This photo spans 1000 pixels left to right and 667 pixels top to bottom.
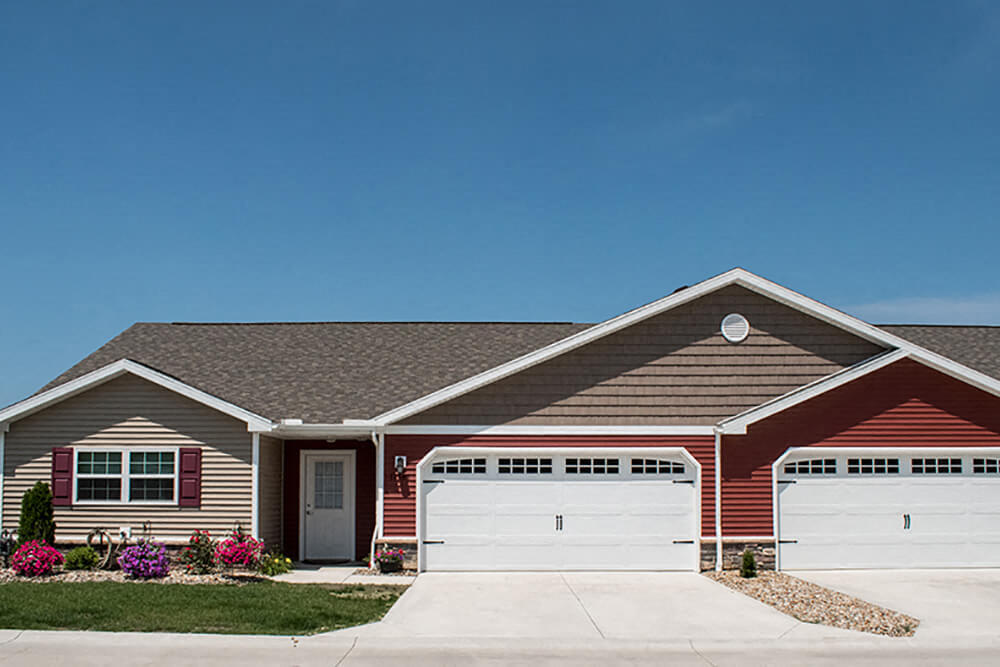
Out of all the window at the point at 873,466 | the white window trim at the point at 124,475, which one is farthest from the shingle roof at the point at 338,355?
the window at the point at 873,466

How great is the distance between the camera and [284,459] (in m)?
18.4

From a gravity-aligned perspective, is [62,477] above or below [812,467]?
below

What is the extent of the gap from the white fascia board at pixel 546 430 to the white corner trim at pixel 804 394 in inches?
18.2

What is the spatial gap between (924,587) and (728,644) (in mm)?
5822

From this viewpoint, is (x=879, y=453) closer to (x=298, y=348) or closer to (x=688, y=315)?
(x=688, y=315)

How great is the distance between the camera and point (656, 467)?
55.1 ft

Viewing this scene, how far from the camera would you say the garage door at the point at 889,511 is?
16500mm

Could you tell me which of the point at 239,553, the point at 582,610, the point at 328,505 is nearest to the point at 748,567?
the point at 582,610

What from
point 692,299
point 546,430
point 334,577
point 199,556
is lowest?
point 334,577

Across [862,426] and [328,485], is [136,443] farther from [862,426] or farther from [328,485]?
[862,426]

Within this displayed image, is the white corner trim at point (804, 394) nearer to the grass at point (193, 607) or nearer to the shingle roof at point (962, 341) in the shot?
the shingle roof at point (962, 341)

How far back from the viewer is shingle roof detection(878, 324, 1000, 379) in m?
20.2

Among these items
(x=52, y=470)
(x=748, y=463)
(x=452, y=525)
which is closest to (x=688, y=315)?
(x=748, y=463)

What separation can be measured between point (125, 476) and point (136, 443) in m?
0.61
